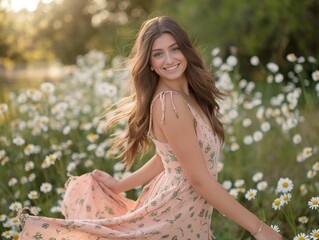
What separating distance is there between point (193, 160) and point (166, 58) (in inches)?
18.6

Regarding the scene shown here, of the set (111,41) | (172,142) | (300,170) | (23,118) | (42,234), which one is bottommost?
(111,41)

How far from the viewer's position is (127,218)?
208cm

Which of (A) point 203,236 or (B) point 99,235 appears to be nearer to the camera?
(B) point 99,235

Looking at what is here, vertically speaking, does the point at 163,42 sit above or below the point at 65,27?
above

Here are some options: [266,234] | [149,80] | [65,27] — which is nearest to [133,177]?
[149,80]

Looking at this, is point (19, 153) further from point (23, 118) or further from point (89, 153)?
point (23, 118)

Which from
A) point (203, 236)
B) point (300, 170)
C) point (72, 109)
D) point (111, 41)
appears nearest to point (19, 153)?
point (72, 109)

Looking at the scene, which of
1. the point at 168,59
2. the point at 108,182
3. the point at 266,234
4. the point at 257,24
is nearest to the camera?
the point at 266,234

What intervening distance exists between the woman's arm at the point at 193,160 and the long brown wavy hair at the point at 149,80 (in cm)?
22

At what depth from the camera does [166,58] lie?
2.08m

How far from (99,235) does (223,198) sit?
21.6 inches

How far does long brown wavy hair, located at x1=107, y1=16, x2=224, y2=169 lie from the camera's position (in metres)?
2.11

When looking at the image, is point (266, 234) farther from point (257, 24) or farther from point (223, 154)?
point (257, 24)

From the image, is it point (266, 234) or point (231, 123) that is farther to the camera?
point (231, 123)
